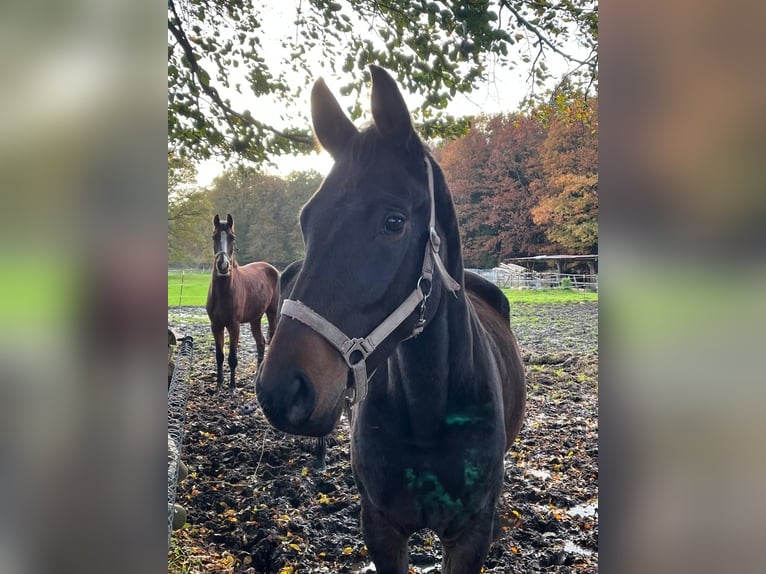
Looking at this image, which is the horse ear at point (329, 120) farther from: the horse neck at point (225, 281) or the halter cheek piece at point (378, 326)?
the horse neck at point (225, 281)

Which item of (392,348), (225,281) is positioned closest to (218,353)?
(225,281)

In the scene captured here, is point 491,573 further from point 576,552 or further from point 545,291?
point 545,291

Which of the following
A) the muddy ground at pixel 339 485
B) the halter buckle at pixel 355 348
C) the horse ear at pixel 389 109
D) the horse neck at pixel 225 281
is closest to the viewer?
the halter buckle at pixel 355 348

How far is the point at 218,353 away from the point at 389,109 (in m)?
2.01

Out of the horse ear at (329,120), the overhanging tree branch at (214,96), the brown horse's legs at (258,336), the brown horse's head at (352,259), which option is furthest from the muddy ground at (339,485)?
the horse ear at (329,120)

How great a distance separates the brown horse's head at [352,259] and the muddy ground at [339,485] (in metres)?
1.16

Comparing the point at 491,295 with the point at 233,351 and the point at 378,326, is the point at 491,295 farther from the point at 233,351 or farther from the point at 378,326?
the point at 233,351

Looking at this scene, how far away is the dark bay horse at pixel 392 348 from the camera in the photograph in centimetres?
114

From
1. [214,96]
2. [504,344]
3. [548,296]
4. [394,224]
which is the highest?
[214,96]

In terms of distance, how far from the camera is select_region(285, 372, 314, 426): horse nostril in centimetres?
106

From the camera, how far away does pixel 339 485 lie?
109 inches

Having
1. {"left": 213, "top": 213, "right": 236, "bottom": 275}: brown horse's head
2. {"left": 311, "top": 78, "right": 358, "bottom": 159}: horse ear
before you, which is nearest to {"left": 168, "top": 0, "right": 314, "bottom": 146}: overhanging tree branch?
{"left": 213, "top": 213, "right": 236, "bottom": 275}: brown horse's head
